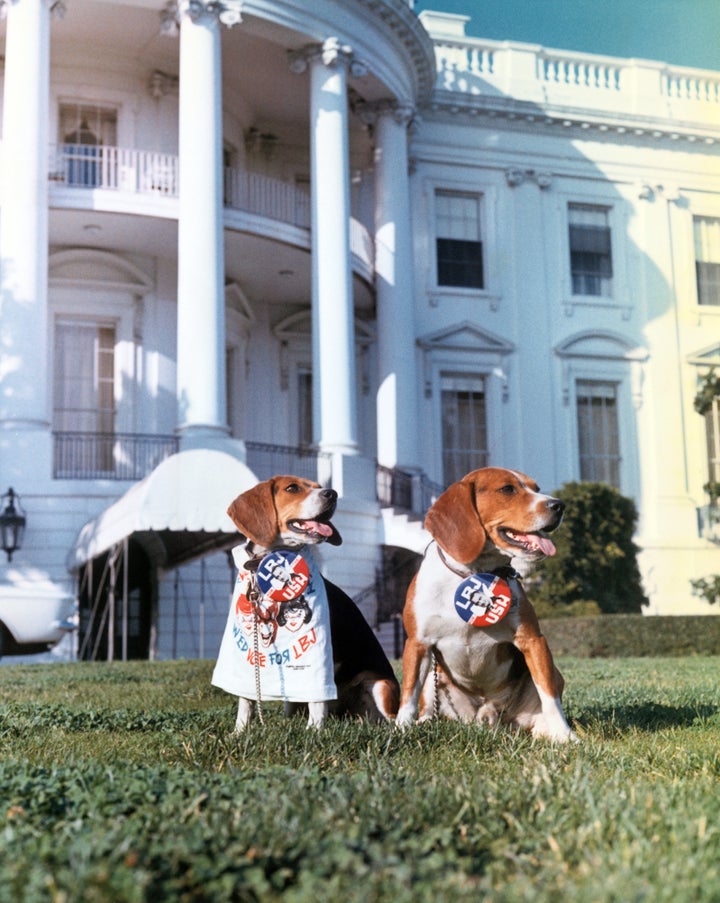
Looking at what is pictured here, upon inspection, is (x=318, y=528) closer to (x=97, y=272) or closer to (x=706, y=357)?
(x=97, y=272)

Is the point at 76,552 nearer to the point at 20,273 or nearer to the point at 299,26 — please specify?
the point at 20,273

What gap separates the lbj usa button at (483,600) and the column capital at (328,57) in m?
17.1

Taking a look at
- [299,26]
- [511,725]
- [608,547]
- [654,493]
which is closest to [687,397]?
[654,493]

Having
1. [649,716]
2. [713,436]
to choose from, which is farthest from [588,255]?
[649,716]

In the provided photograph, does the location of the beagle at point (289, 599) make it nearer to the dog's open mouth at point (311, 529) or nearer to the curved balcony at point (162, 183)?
the dog's open mouth at point (311, 529)

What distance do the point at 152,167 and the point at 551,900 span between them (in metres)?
19.1

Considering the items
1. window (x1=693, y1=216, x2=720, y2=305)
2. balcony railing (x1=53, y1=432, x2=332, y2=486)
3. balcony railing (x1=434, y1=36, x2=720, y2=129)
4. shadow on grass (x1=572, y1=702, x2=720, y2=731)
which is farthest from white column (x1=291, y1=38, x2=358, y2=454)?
shadow on grass (x1=572, y1=702, x2=720, y2=731)

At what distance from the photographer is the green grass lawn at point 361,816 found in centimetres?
218

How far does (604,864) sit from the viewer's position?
237cm

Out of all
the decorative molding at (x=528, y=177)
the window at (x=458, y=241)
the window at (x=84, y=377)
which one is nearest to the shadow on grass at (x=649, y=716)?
the window at (x=84, y=377)

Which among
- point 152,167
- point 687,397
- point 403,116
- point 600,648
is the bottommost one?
point 600,648

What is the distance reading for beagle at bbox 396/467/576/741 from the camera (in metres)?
4.38

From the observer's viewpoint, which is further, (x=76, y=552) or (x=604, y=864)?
(x=76, y=552)

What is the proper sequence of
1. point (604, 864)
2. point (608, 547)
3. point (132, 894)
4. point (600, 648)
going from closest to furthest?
point (132, 894)
point (604, 864)
point (600, 648)
point (608, 547)
